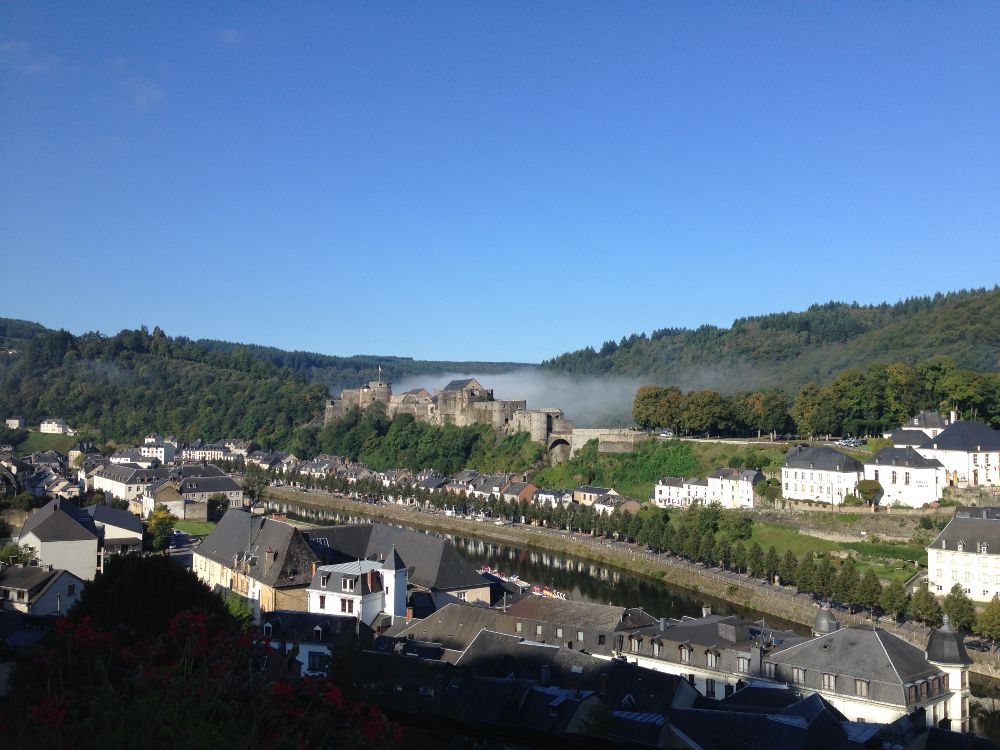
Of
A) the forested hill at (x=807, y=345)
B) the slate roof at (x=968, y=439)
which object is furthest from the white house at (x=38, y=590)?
the forested hill at (x=807, y=345)

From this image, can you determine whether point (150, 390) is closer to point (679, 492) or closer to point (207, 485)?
point (207, 485)

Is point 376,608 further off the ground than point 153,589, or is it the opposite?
point 153,589

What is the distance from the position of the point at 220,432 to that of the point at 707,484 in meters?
53.2

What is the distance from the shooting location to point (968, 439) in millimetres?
32656

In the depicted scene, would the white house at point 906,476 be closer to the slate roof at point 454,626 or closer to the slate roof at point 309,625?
the slate roof at point 454,626

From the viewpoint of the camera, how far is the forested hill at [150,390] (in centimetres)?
8006

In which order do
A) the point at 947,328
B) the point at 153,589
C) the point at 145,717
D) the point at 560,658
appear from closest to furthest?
1. the point at 145,717
2. the point at 153,589
3. the point at 560,658
4. the point at 947,328

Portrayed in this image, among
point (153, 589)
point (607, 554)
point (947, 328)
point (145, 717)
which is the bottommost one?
point (607, 554)

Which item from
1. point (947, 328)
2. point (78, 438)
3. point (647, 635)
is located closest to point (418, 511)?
point (647, 635)

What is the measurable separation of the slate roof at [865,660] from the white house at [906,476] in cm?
1627

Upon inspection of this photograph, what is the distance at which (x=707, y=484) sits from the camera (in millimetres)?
39312

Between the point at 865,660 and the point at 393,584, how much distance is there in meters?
9.95

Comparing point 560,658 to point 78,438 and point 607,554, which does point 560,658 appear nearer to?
point 607,554

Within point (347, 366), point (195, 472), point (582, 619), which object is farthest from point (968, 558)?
point (347, 366)
